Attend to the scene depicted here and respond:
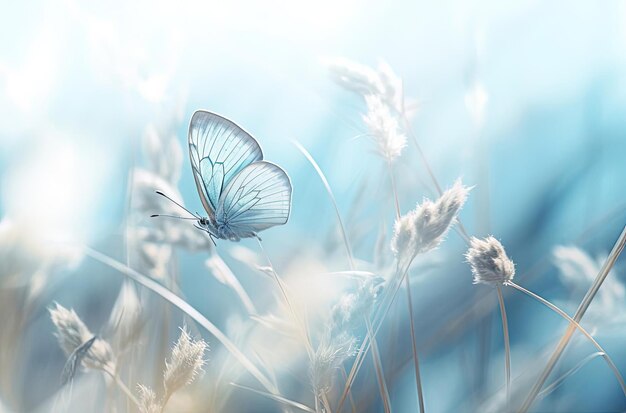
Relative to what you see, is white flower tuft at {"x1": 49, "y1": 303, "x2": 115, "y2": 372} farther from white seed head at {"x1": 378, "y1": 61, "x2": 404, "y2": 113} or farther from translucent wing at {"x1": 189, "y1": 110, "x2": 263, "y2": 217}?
white seed head at {"x1": 378, "y1": 61, "x2": 404, "y2": 113}

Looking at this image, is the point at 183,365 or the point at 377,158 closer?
the point at 183,365

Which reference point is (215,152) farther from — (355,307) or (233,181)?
(355,307)

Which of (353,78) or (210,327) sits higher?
(353,78)

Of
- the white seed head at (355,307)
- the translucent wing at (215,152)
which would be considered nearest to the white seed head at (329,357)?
the white seed head at (355,307)

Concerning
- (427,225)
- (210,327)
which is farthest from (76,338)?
(427,225)

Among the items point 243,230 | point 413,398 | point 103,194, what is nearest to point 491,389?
point 413,398

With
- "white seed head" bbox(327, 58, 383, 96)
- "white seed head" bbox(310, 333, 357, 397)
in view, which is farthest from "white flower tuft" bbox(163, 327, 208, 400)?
"white seed head" bbox(327, 58, 383, 96)

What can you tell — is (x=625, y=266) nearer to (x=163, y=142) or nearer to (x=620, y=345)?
(x=620, y=345)
